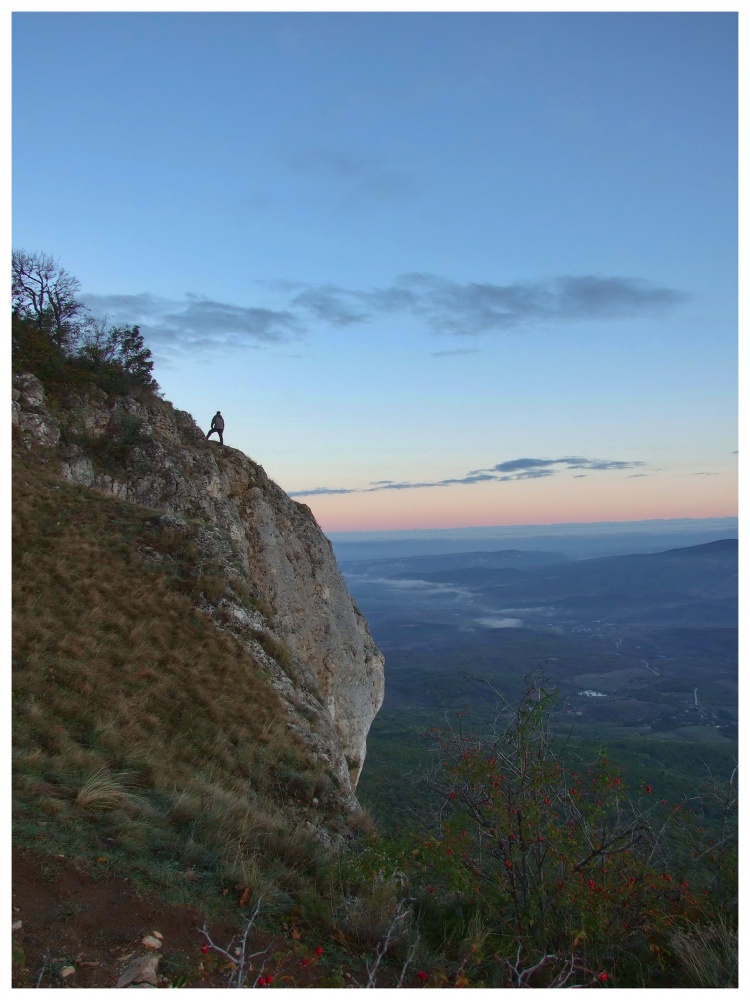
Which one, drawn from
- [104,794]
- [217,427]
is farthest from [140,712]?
[217,427]

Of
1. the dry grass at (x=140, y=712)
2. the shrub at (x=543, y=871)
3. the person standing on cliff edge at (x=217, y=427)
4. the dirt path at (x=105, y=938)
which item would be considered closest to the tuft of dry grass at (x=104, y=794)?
the dry grass at (x=140, y=712)

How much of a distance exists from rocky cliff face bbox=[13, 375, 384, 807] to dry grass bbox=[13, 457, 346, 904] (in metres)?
1.73

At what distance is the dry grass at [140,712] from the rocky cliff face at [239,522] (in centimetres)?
173

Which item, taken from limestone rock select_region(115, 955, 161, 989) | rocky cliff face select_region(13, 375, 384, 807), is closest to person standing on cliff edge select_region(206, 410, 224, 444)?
rocky cliff face select_region(13, 375, 384, 807)

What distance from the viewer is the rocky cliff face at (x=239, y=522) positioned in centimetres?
1538

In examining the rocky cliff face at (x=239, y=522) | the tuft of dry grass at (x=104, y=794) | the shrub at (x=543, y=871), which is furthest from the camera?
the rocky cliff face at (x=239, y=522)

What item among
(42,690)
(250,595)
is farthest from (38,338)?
(42,690)

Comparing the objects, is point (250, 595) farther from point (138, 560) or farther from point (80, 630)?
point (80, 630)

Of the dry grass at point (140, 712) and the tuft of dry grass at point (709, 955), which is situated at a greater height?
the dry grass at point (140, 712)

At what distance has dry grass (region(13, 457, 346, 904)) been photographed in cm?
607

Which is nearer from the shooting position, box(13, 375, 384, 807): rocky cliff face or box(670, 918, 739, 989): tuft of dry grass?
box(670, 918, 739, 989): tuft of dry grass

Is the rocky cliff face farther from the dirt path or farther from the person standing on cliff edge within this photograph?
the dirt path

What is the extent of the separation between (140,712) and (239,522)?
44.5ft

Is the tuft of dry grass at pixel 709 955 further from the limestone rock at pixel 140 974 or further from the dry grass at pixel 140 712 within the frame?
the limestone rock at pixel 140 974
